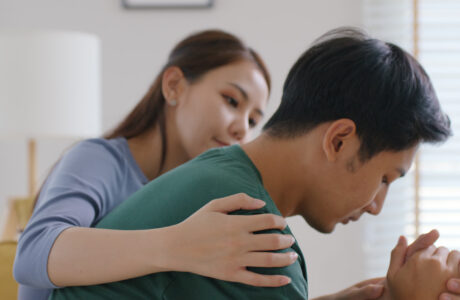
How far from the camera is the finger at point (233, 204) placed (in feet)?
2.93

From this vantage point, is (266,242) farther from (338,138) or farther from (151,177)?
(151,177)

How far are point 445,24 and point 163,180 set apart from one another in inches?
91.1

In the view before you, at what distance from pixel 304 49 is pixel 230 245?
7.41 ft

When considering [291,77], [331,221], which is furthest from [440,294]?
[291,77]

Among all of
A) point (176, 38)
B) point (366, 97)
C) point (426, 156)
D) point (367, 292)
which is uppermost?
point (366, 97)

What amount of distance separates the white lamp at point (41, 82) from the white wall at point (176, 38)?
20.5 inches

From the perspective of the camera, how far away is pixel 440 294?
115 centimetres

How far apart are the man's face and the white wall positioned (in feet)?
6.13

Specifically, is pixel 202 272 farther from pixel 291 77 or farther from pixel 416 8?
pixel 416 8

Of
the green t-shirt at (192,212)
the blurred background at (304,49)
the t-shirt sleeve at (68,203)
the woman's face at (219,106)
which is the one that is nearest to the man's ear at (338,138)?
the green t-shirt at (192,212)

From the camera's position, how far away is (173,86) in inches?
71.4

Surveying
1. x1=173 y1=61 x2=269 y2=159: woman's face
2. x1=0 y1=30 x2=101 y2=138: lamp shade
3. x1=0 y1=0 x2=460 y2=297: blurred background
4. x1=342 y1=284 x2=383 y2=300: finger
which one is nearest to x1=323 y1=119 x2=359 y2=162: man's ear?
x1=342 y1=284 x2=383 y2=300: finger

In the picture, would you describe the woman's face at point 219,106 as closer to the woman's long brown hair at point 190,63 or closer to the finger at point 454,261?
A: the woman's long brown hair at point 190,63

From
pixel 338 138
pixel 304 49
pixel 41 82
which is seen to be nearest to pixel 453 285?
pixel 338 138
